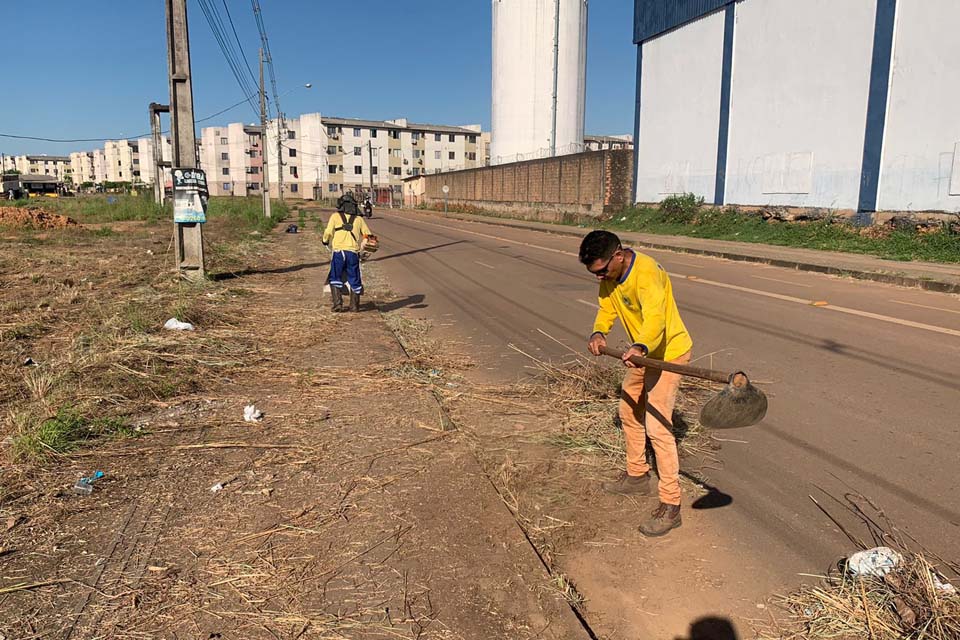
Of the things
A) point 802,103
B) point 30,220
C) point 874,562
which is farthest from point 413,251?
point 874,562

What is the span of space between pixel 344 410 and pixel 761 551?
130 inches

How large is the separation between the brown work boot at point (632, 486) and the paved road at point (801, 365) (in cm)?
43

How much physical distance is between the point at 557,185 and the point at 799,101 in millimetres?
18001

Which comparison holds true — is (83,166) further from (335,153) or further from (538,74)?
(538,74)

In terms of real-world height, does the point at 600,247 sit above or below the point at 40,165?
below

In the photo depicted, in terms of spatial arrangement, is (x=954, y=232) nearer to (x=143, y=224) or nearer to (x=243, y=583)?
(x=243, y=583)

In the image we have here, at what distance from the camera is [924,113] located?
1847cm

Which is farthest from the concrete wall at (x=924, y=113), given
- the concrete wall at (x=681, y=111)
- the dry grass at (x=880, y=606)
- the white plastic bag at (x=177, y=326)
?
the white plastic bag at (x=177, y=326)

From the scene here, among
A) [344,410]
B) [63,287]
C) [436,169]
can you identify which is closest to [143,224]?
[63,287]

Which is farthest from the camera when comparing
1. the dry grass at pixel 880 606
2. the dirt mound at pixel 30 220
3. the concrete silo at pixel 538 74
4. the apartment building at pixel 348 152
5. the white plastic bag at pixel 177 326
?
the apartment building at pixel 348 152

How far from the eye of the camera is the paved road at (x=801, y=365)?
3.73m

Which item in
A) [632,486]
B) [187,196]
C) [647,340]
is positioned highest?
[187,196]

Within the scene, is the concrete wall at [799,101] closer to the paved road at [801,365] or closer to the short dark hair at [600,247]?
the paved road at [801,365]

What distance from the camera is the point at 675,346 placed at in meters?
3.49
